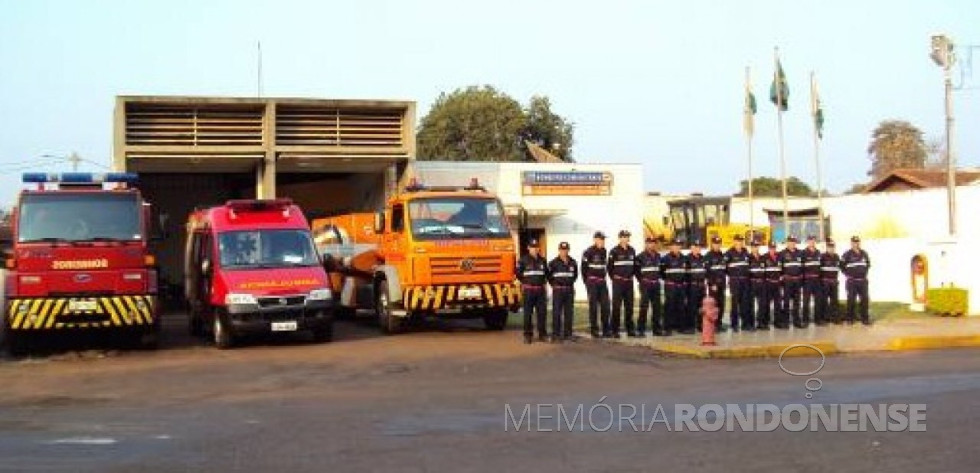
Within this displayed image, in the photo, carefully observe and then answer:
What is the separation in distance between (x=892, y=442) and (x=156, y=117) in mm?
22303

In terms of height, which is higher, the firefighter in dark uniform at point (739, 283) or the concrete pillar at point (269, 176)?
the concrete pillar at point (269, 176)

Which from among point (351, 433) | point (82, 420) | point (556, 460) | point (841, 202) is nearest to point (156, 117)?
point (82, 420)

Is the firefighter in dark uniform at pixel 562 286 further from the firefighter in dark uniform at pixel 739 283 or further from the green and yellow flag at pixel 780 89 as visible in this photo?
the green and yellow flag at pixel 780 89

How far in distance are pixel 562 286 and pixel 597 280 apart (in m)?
0.61

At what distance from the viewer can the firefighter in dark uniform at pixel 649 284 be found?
1888 centimetres

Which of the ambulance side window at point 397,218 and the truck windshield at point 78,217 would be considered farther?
the ambulance side window at point 397,218

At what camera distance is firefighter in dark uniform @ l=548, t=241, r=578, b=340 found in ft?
61.0

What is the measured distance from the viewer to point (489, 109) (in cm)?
6706

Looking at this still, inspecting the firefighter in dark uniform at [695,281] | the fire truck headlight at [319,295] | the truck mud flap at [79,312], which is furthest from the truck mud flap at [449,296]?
the truck mud flap at [79,312]

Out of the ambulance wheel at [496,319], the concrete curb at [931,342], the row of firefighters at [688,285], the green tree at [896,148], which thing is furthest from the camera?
the green tree at [896,148]

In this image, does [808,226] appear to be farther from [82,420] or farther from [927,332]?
Result: [82,420]

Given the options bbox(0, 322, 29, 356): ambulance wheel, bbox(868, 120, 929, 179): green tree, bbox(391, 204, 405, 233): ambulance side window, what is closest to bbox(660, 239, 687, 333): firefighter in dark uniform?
bbox(391, 204, 405, 233): ambulance side window

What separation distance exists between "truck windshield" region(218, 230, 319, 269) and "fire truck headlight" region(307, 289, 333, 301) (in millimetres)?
708

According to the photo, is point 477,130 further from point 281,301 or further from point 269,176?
point 281,301
